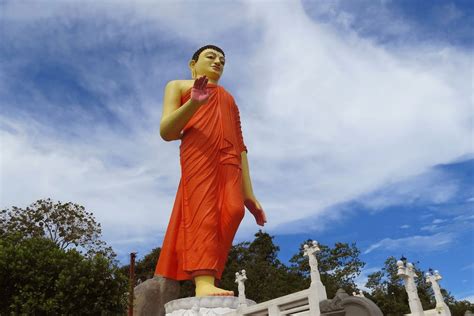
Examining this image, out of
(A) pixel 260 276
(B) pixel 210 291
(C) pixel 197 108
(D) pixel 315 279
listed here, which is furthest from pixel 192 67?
(A) pixel 260 276

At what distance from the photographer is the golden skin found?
32.2 ft

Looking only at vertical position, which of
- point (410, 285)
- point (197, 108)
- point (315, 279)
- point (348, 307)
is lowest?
point (348, 307)

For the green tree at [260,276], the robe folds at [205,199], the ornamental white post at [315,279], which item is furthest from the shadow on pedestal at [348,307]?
the green tree at [260,276]

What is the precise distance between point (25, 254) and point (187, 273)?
390cm

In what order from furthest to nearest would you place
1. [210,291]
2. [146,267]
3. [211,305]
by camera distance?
[146,267] → [210,291] → [211,305]

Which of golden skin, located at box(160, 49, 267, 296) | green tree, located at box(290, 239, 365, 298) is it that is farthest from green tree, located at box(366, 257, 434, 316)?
golden skin, located at box(160, 49, 267, 296)

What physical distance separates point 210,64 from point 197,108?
2.12 meters

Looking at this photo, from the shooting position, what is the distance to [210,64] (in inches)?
468

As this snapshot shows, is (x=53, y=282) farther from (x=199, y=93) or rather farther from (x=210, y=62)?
(x=210, y=62)

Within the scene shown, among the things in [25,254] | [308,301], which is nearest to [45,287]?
[25,254]

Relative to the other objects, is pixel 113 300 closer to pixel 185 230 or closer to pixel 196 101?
pixel 185 230

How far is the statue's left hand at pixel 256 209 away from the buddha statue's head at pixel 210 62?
3.01 m

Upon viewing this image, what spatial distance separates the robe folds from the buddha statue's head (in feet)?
1.90

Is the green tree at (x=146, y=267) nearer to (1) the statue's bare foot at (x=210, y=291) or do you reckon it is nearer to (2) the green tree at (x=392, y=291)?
(2) the green tree at (x=392, y=291)
